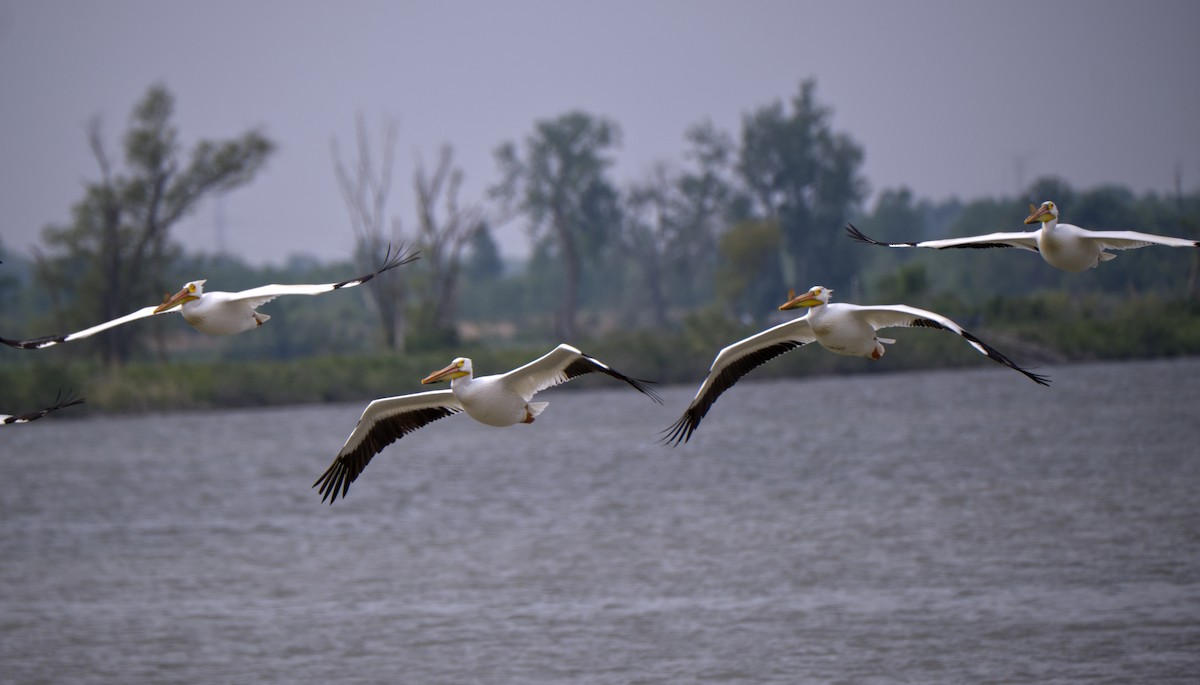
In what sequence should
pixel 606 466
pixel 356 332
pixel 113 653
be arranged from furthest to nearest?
pixel 356 332 → pixel 606 466 → pixel 113 653

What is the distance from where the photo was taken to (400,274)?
52.3 meters

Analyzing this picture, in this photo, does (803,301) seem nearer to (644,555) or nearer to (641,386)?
(641,386)

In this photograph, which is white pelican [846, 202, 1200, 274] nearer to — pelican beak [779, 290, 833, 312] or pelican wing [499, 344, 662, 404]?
pelican beak [779, 290, 833, 312]

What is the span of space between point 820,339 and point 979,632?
8414 millimetres

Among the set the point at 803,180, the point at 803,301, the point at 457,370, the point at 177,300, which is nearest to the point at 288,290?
the point at 177,300

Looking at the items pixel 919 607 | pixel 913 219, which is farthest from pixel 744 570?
pixel 913 219

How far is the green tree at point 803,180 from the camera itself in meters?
72.2

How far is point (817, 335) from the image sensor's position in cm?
863

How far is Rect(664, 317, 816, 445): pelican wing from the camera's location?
8982 millimetres

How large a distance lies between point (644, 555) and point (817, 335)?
13022mm

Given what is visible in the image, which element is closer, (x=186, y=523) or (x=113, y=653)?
(x=113, y=653)

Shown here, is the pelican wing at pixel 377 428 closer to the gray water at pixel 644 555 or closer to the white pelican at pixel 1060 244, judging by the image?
the white pelican at pixel 1060 244

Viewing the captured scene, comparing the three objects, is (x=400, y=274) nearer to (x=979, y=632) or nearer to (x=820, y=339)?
(x=979, y=632)

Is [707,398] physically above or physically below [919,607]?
above
